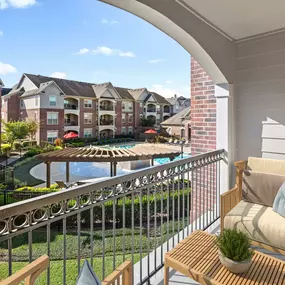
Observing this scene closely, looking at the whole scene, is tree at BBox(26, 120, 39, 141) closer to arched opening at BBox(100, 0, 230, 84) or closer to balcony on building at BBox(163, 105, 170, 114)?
balcony on building at BBox(163, 105, 170, 114)

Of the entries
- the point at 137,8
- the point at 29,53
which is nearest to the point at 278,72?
the point at 137,8

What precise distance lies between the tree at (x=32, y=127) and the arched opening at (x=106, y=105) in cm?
727

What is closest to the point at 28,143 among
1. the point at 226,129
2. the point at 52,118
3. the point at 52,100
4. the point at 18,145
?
the point at 18,145

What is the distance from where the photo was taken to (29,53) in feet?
38.0

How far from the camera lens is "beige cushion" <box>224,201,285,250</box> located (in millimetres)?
2104

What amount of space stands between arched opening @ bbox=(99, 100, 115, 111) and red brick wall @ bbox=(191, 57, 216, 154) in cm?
2384

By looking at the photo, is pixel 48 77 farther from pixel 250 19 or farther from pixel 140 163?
pixel 250 19

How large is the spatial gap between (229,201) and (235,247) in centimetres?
113

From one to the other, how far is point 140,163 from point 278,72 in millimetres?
12968

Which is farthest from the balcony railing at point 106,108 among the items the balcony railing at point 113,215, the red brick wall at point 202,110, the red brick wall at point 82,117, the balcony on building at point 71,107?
the red brick wall at point 202,110

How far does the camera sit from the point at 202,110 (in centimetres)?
375

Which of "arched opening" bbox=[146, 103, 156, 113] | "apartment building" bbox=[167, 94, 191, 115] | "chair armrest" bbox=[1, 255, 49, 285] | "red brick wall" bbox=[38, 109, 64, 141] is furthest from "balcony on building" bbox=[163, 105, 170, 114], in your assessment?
"chair armrest" bbox=[1, 255, 49, 285]

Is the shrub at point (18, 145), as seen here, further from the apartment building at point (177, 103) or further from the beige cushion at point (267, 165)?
the apartment building at point (177, 103)

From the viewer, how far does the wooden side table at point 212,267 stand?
4.88 feet
